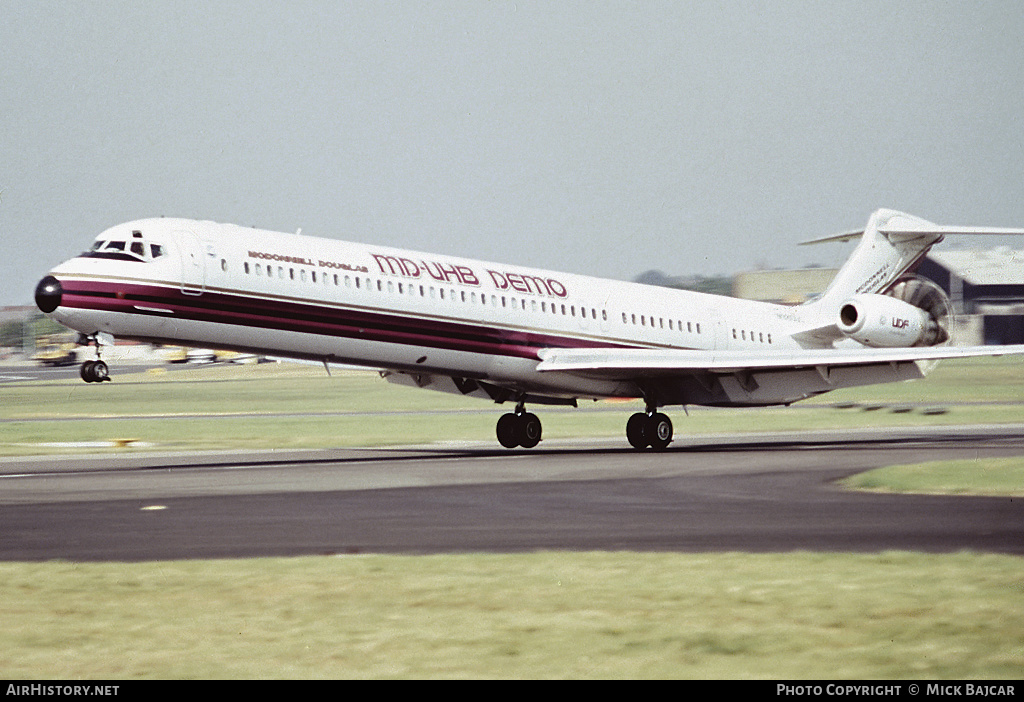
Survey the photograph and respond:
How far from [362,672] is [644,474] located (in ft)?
52.8

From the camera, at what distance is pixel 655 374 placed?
32.1 m

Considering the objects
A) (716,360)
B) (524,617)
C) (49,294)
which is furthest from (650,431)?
Answer: (524,617)

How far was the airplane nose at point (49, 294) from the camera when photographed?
2512cm

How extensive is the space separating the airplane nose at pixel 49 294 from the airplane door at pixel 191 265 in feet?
7.83

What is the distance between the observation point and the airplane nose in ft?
82.4

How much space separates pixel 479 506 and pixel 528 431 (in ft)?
47.9

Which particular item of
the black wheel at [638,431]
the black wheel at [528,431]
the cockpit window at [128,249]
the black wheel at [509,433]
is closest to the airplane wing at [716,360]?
the black wheel at [638,431]

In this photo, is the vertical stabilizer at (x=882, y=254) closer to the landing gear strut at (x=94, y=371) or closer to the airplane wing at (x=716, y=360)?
the airplane wing at (x=716, y=360)

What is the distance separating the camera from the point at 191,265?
26.4 m

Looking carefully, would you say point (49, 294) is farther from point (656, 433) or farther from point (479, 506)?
point (656, 433)

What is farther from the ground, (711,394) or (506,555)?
(711,394)
